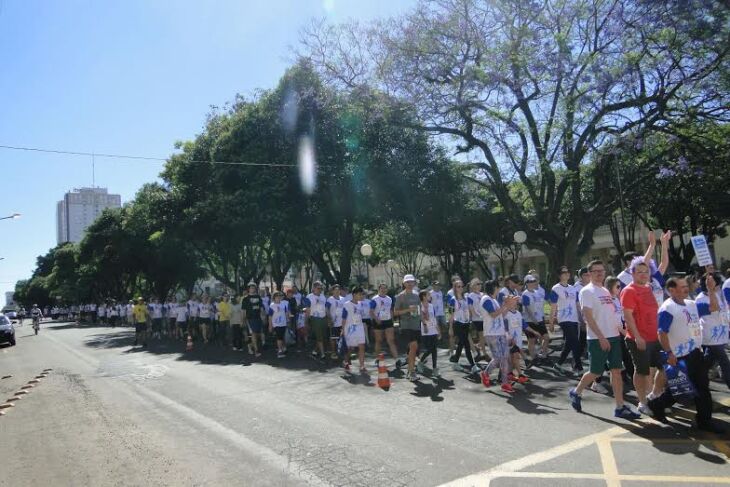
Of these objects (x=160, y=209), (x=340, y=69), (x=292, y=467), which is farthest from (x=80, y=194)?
(x=292, y=467)

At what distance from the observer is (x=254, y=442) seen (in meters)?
6.52

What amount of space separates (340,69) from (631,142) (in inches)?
411

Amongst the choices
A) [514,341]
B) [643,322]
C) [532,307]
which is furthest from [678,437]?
[532,307]

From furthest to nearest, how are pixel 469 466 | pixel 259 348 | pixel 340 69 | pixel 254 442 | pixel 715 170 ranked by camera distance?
1. pixel 340 69
2. pixel 715 170
3. pixel 259 348
4. pixel 254 442
5. pixel 469 466

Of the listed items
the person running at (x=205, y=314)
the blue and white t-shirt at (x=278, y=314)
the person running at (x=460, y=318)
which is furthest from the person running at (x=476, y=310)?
the person running at (x=205, y=314)

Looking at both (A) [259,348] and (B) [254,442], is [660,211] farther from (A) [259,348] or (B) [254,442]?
(B) [254,442]

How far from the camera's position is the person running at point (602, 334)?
673cm

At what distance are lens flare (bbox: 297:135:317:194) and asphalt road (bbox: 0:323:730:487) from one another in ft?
43.0

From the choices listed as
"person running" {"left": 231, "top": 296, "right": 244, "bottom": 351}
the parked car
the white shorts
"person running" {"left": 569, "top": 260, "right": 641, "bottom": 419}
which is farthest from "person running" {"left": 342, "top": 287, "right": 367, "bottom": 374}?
the parked car

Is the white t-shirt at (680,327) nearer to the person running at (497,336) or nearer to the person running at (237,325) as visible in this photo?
the person running at (497,336)

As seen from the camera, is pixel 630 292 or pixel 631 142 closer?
pixel 630 292

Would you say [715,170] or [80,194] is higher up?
[80,194]

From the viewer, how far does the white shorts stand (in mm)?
11759

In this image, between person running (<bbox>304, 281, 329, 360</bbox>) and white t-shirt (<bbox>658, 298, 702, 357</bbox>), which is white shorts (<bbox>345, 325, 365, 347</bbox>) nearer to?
person running (<bbox>304, 281, 329, 360</bbox>)
